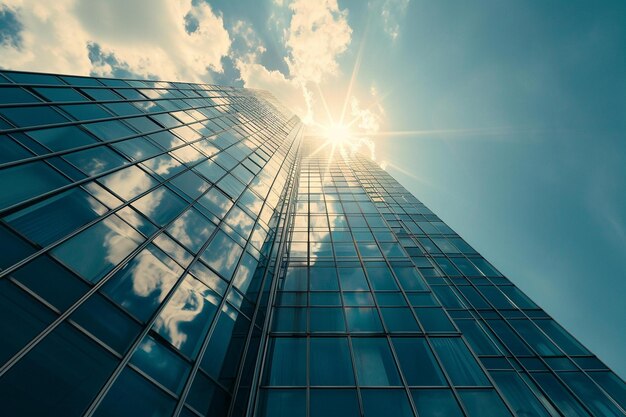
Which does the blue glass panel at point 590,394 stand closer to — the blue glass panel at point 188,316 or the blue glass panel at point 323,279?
the blue glass panel at point 323,279

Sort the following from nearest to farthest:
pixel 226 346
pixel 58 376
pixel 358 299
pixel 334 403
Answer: pixel 58 376, pixel 334 403, pixel 226 346, pixel 358 299

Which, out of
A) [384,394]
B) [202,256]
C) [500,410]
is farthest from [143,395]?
[500,410]

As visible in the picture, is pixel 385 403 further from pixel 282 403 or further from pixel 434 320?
pixel 434 320

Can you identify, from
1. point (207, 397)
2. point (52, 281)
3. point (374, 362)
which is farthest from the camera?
point (374, 362)

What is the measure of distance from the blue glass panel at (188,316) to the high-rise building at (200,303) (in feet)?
0.20

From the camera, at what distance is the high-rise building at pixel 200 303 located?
20.1 feet

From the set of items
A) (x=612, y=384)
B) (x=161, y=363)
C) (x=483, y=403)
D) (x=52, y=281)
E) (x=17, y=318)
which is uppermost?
(x=612, y=384)

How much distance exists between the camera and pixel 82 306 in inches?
258

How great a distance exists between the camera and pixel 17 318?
5387 millimetres

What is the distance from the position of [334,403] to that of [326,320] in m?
3.52

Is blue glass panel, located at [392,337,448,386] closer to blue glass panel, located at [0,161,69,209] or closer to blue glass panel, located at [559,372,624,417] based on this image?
blue glass panel, located at [559,372,624,417]

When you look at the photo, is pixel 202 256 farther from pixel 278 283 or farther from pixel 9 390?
pixel 9 390

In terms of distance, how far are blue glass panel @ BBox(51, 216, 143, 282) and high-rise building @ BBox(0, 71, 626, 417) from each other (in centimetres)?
4

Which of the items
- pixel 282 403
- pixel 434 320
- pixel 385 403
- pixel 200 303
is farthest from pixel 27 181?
pixel 434 320
